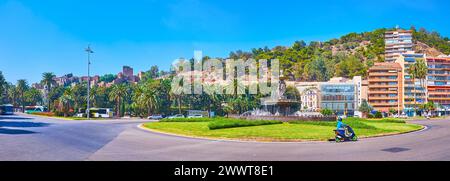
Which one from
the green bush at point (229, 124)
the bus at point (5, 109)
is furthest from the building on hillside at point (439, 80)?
the bus at point (5, 109)

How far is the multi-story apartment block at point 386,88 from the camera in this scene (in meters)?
126

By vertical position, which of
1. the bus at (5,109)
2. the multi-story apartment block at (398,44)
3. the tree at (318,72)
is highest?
the multi-story apartment block at (398,44)

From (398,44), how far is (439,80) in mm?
62067

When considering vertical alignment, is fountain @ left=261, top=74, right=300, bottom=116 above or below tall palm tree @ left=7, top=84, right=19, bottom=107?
below

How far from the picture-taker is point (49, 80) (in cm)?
13500

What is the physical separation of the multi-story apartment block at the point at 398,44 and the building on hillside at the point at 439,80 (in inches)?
2013

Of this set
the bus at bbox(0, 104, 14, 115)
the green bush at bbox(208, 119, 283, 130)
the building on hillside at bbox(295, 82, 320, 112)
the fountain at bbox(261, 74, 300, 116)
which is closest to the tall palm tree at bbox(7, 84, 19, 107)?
the bus at bbox(0, 104, 14, 115)

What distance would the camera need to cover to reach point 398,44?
183875mm

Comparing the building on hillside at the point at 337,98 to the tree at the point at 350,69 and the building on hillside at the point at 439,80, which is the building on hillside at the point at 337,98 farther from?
the tree at the point at 350,69

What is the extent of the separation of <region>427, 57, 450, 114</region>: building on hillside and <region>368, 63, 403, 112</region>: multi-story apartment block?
10.8 m

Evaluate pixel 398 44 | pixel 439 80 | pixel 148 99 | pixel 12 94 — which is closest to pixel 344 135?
pixel 148 99

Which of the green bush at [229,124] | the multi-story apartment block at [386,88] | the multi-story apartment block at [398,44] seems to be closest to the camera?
the green bush at [229,124]

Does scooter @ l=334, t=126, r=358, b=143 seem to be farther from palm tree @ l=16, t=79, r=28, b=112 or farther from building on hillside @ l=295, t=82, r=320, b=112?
palm tree @ l=16, t=79, r=28, b=112

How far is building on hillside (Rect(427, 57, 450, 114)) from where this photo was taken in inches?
4941
